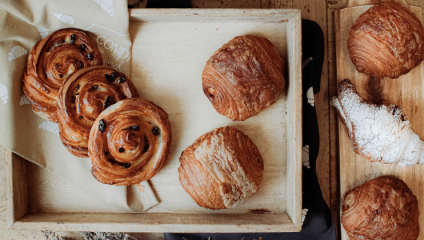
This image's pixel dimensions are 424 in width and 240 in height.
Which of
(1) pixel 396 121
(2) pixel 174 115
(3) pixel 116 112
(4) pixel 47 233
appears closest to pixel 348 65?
(1) pixel 396 121

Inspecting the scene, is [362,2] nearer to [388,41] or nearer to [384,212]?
[388,41]

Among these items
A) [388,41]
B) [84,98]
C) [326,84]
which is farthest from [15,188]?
[388,41]

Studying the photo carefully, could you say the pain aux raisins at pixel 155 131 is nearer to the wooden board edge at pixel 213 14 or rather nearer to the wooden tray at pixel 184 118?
the wooden tray at pixel 184 118

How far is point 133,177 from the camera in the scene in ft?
5.09

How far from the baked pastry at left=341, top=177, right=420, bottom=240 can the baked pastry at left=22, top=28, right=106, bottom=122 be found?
6.13ft

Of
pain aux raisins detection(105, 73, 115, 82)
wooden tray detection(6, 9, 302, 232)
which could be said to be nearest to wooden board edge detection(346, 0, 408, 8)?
wooden tray detection(6, 9, 302, 232)

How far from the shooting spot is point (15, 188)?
1.65 m

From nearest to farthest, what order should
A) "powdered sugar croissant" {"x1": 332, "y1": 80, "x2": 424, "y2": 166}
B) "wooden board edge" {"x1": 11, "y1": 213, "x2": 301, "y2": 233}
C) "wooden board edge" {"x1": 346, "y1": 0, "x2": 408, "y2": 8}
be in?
1. "wooden board edge" {"x1": 11, "y1": 213, "x2": 301, "y2": 233}
2. "powdered sugar croissant" {"x1": 332, "y1": 80, "x2": 424, "y2": 166}
3. "wooden board edge" {"x1": 346, "y1": 0, "x2": 408, "y2": 8}

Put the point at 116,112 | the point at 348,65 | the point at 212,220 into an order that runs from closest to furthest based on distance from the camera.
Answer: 1. the point at 116,112
2. the point at 212,220
3. the point at 348,65

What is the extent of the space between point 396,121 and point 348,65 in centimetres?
47

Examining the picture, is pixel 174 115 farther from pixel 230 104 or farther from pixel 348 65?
pixel 348 65

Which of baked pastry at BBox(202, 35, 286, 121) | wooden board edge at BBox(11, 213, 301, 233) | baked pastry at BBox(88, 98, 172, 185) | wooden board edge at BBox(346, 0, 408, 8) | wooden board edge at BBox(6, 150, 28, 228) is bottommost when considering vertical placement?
wooden board edge at BBox(11, 213, 301, 233)

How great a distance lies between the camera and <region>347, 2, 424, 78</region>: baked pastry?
1617 mm

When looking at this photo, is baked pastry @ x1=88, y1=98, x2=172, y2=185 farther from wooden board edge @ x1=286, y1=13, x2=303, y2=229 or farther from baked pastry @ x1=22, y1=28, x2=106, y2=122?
wooden board edge @ x1=286, y1=13, x2=303, y2=229
